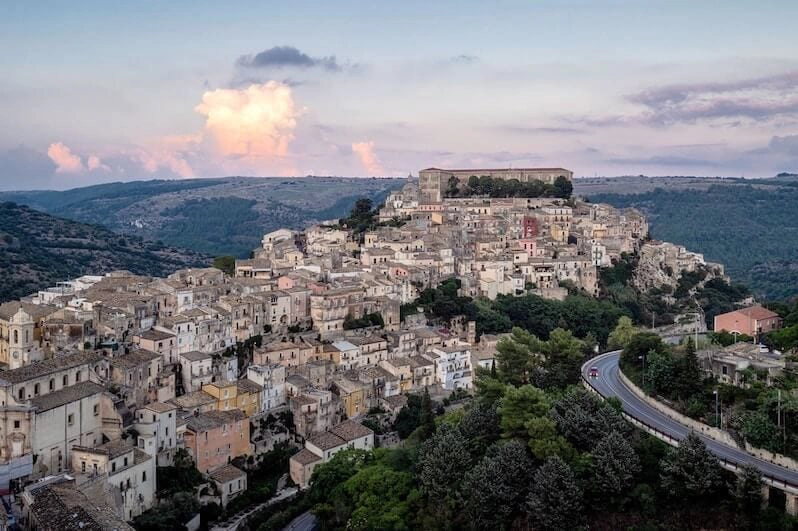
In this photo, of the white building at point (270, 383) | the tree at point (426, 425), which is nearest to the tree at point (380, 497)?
the tree at point (426, 425)

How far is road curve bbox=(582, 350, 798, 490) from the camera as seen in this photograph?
23094mm

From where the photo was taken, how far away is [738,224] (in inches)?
4862

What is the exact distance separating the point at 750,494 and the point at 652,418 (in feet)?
19.6

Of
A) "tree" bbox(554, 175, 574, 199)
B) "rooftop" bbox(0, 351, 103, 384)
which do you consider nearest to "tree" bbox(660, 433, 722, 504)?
"rooftop" bbox(0, 351, 103, 384)

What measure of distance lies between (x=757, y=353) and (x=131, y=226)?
164m

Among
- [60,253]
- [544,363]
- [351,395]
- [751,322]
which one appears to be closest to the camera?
[544,363]

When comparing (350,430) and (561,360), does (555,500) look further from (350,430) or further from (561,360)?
(350,430)

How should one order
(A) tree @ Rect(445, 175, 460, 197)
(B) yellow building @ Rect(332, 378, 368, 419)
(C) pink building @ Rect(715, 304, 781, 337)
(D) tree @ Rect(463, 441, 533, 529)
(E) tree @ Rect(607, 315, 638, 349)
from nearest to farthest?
(D) tree @ Rect(463, 441, 533, 529), (C) pink building @ Rect(715, 304, 781, 337), (B) yellow building @ Rect(332, 378, 368, 419), (E) tree @ Rect(607, 315, 638, 349), (A) tree @ Rect(445, 175, 460, 197)

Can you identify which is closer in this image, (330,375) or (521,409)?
(521,409)

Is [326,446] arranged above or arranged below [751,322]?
below

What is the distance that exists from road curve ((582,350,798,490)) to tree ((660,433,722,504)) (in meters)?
0.99

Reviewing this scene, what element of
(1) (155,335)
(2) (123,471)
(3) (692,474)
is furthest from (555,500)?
(1) (155,335)

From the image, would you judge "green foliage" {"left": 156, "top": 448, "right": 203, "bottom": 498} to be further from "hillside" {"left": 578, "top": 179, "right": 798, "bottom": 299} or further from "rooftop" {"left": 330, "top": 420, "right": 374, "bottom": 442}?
"hillside" {"left": 578, "top": 179, "right": 798, "bottom": 299}

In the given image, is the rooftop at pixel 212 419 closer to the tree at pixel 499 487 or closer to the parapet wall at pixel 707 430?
the tree at pixel 499 487
